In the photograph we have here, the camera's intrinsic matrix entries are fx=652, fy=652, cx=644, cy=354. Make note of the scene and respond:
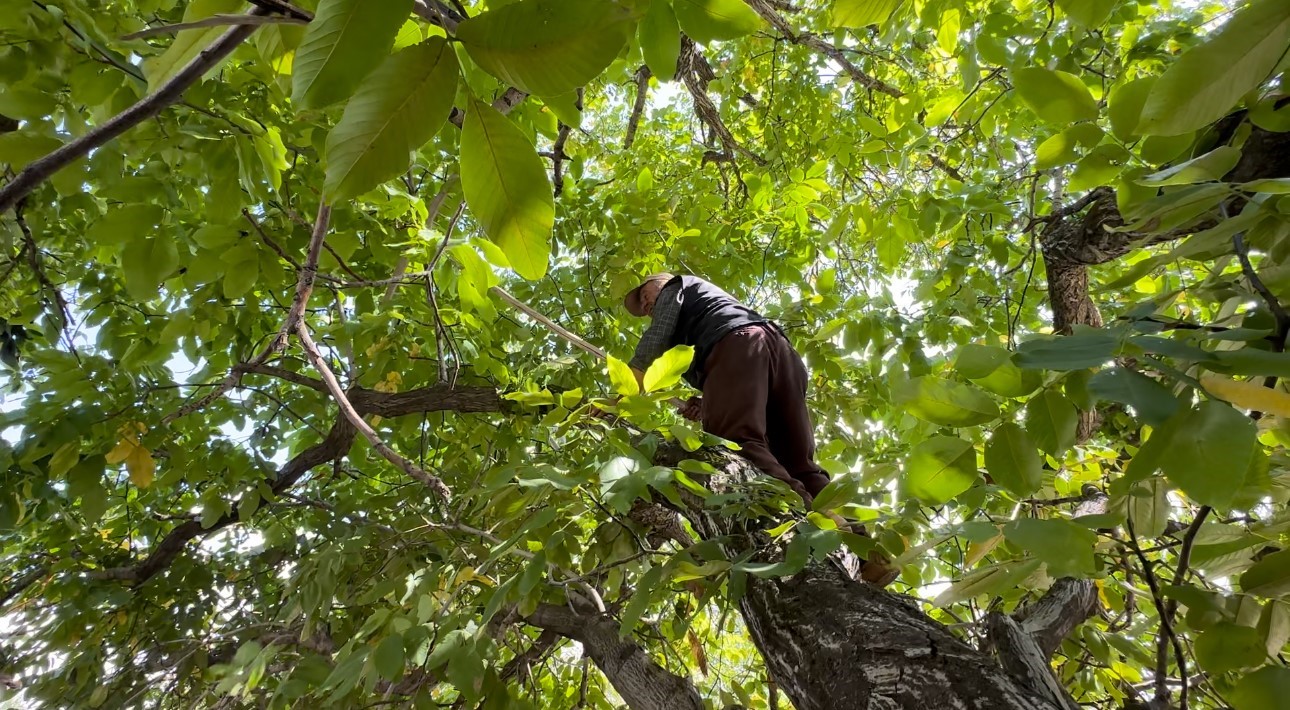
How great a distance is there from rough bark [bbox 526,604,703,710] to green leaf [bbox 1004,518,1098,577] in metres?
1.74

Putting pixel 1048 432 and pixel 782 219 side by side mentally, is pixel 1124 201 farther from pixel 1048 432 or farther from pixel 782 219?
pixel 782 219

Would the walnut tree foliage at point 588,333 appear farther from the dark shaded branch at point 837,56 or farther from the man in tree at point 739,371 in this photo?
the man in tree at point 739,371

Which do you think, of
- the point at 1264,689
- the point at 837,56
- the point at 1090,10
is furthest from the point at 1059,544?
the point at 837,56

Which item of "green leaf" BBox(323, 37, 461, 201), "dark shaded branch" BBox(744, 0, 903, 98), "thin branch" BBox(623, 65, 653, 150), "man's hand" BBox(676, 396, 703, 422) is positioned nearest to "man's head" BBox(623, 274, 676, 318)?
"man's hand" BBox(676, 396, 703, 422)

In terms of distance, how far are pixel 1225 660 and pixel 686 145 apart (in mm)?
4646

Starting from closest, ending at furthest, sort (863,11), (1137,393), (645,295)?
(1137,393) → (863,11) → (645,295)

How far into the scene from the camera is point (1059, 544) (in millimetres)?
721

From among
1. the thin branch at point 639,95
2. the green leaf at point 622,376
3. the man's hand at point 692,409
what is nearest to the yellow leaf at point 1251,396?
the green leaf at point 622,376

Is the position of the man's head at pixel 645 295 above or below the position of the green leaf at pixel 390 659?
above

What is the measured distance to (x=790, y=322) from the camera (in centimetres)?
279

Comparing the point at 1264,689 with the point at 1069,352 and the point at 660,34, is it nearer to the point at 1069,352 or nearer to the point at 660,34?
the point at 1069,352

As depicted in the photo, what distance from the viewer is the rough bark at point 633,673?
2.27m

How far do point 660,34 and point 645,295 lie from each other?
246cm

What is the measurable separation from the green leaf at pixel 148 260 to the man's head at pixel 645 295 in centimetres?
188
